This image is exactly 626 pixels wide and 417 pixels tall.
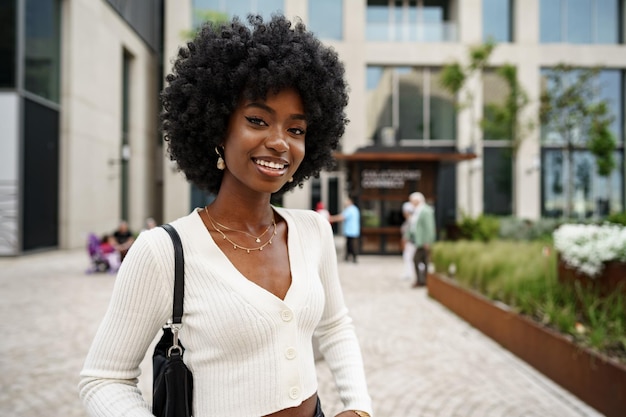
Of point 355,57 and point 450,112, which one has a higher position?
point 355,57

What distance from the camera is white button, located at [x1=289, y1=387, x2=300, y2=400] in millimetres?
1474

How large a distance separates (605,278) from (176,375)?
5.05 metres

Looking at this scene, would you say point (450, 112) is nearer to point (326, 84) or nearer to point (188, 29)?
point (188, 29)

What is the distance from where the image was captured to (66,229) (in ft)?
61.7

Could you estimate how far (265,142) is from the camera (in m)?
1.48

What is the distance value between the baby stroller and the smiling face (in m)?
11.8

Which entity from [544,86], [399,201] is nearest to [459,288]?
[399,201]

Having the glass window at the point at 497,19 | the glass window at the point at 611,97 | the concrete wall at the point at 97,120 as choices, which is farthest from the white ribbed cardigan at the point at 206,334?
the glass window at the point at 497,19

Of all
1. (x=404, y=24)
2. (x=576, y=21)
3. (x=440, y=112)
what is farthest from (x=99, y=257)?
(x=576, y=21)

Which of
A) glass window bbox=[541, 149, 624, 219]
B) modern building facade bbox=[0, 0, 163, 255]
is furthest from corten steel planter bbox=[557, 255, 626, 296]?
glass window bbox=[541, 149, 624, 219]

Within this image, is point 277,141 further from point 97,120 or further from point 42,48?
point 97,120

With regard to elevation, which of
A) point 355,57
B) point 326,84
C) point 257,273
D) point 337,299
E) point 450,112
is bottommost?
point 337,299

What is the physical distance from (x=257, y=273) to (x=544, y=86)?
2760cm

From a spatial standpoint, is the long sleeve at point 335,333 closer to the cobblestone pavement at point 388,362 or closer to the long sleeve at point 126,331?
the long sleeve at point 126,331
